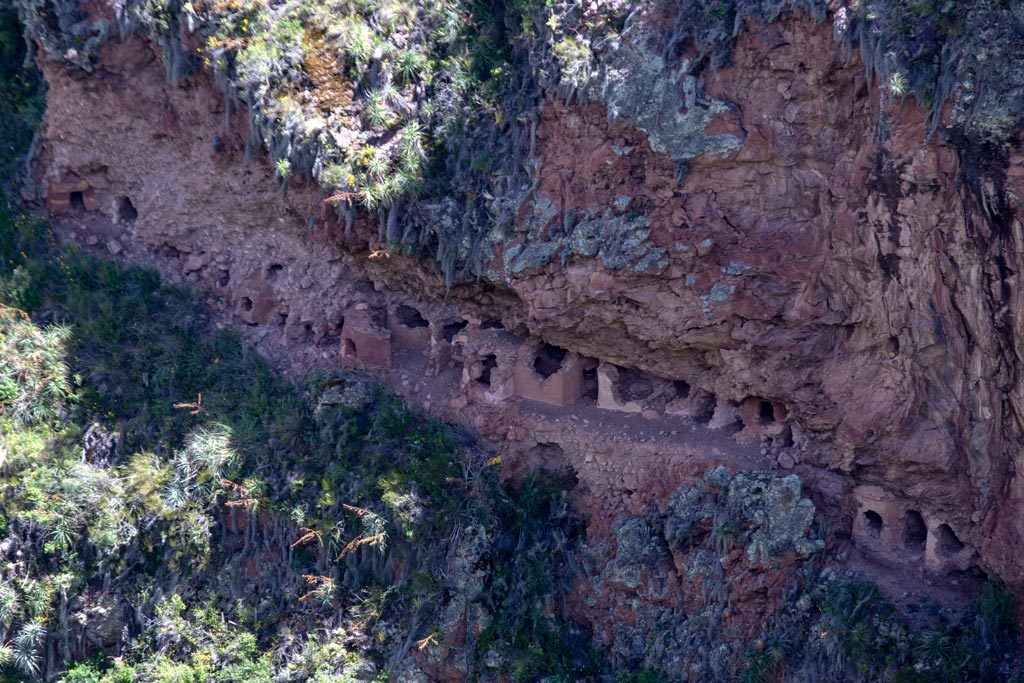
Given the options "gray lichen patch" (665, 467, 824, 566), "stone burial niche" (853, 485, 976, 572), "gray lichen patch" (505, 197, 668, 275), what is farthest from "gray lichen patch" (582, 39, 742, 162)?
"stone burial niche" (853, 485, 976, 572)

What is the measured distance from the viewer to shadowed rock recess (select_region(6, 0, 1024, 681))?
1483 cm

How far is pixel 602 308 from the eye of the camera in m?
16.9

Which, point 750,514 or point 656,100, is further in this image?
point 750,514

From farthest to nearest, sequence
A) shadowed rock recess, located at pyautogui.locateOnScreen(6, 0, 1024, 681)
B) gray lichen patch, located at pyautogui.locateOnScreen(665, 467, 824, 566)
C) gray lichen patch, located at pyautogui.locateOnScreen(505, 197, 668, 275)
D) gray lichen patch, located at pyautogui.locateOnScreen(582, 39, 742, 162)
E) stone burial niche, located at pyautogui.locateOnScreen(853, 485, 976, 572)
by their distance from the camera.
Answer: gray lichen patch, located at pyautogui.locateOnScreen(505, 197, 668, 275), gray lichen patch, located at pyautogui.locateOnScreen(665, 467, 824, 566), gray lichen patch, located at pyautogui.locateOnScreen(582, 39, 742, 162), stone burial niche, located at pyautogui.locateOnScreen(853, 485, 976, 572), shadowed rock recess, located at pyautogui.locateOnScreen(6, 0, 1024, 681)

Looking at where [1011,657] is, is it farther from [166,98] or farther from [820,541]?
[166,98]

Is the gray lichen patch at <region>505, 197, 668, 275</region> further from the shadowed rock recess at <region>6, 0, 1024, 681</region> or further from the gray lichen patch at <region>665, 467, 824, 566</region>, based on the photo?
the gray lichen patch at <region>665, 467, 824, 566</region>

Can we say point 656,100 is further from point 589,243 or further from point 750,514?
point 750,514

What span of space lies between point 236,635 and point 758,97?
10259 mm

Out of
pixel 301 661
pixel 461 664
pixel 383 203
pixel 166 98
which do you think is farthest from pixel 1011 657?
pixel 166 98

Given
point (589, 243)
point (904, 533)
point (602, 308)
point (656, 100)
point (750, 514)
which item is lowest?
point (904, 533)

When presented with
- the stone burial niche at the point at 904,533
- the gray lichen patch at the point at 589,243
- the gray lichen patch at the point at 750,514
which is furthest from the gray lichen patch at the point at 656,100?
the stone burial niche at the point at 904,533

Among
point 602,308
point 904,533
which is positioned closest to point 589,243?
point 602,308

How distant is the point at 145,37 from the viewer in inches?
755

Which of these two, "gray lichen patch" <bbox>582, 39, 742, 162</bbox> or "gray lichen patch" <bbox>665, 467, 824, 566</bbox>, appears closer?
"gray lichen patch" <bbox>582, 39, 742, 162</bbox>
